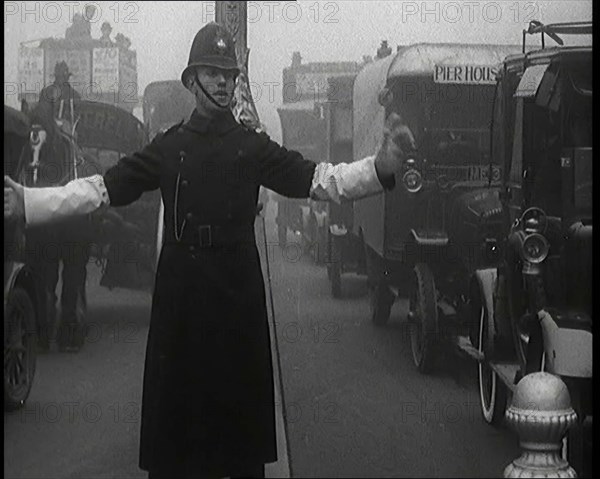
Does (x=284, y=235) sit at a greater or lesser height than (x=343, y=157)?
lesser

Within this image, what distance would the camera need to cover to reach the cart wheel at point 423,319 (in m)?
4.11

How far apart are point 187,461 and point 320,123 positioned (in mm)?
1421

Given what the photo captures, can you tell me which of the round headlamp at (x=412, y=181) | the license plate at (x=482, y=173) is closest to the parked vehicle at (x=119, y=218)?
the round headlamp at (x=412, y=181)

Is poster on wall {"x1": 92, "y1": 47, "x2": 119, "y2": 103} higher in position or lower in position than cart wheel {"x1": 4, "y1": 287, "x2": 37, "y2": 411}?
higher

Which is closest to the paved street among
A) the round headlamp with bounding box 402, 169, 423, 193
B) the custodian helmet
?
the round headlamp with bounding box 402, 169, 423, 193

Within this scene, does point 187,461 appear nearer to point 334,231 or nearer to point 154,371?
point 154,371

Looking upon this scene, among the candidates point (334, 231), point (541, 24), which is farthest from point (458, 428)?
point (541, 24)

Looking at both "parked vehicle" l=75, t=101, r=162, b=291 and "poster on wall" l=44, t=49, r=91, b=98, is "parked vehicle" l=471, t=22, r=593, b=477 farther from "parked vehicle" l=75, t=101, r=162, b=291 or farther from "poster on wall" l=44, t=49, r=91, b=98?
"poster on wall" l=44, t=49, r=91, b=98

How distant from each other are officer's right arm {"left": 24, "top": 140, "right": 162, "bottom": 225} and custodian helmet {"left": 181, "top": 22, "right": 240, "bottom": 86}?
0.32m

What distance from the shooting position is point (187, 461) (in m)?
3.30

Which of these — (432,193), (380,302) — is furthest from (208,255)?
(432,193)

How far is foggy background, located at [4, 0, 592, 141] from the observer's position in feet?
12.5

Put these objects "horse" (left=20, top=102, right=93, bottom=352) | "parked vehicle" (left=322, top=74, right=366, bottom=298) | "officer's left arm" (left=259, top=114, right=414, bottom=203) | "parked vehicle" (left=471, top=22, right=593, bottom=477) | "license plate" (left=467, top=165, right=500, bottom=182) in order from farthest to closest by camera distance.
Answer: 1. "license plate" (left=467, top=165, right=500, bottom=182)
2. "parked vehicle" (left=322, top=74, right=366, bottom=298)
3. "horse" (left=20, top=102, right=93, bottom=352)
4. "parked vehicle" (left=471, top=22, right=593, bottom=477)
5. "officer's left arm" (left=259, top=114, right=414, bottom=203)

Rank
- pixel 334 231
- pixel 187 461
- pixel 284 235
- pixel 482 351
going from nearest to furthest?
pixel 187 461
pixel 284 235
pixel 334 231
pixel 482 351
